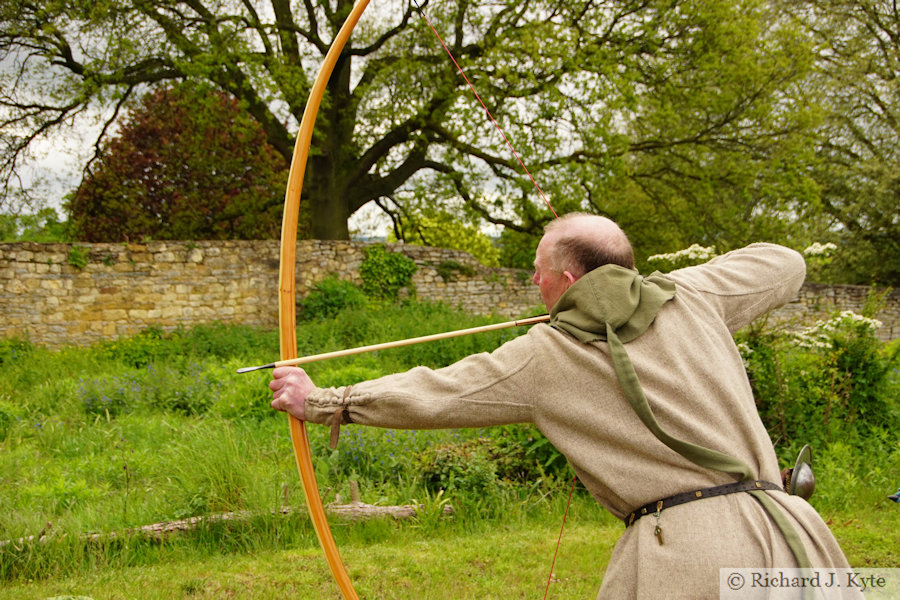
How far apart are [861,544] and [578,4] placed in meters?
10.4

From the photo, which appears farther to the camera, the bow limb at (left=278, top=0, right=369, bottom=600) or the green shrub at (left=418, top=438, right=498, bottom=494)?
the green shrub at (left=418, top=438, right=498, bottom=494)

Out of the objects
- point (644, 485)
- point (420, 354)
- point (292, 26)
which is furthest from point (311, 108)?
point (292, 26)

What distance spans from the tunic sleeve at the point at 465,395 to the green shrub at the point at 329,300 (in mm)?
10012

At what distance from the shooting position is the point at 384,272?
1264 centimetres

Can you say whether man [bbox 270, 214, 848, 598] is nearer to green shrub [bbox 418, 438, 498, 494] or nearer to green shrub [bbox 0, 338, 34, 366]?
green shrub [bbox 418, 438, 498, 494]

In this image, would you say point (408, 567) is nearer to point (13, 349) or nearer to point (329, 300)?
point (13, 349)

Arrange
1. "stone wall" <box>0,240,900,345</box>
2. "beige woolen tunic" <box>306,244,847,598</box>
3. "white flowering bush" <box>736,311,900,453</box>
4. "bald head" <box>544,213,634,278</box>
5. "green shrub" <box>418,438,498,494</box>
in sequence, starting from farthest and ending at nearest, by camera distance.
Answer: "stone wall" <box>0,240,900,345</box>, "white flowering bush" <box>736,311,900,453</box>, "green shrub" <box>418,438,498,494</box>, "bald head" <box>544,213,634,278</box>, "beige woolen tunic" <box>306,244,847,598</box>

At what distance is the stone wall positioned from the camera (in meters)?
10.4

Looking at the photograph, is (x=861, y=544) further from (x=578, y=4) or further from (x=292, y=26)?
(x=292, y=26)

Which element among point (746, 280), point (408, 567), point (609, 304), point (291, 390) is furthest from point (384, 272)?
point (609, 304)

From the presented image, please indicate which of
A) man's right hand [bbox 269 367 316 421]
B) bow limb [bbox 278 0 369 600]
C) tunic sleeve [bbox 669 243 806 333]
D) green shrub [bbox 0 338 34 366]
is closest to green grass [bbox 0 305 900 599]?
bow limb [bbox 278 0 369 600]

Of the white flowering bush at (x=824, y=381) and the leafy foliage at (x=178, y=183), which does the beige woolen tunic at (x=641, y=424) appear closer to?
the white flowering bush at (x=824, y=381)

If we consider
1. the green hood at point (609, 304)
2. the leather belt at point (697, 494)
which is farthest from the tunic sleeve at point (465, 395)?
the leather belt at point (697, 494)

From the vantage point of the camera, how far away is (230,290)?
460 inches
